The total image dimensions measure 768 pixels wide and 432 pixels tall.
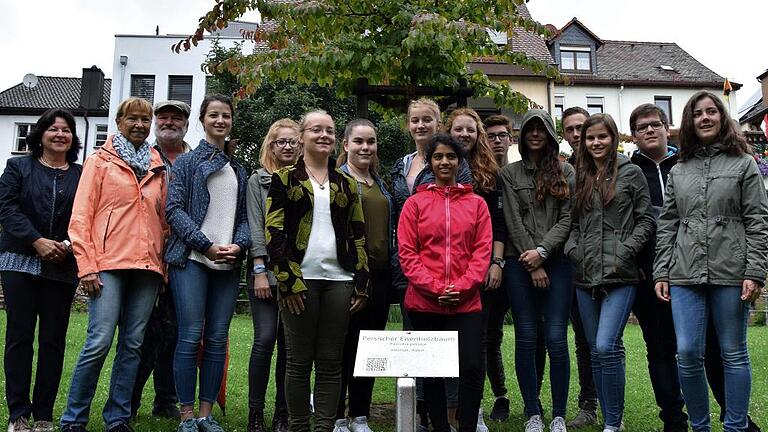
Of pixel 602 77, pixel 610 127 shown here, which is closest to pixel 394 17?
pixel 610 127

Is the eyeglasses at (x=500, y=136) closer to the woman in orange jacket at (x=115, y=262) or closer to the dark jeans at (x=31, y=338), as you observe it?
the woman in orange jacket at (x=115, y=262)

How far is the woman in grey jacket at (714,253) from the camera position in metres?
3.97

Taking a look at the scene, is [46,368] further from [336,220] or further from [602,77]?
[602,77]

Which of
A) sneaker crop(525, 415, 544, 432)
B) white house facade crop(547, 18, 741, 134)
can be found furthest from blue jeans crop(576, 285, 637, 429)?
white house facade crop(547, 18, 741, 134)

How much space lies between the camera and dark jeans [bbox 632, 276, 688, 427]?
15.3 ft

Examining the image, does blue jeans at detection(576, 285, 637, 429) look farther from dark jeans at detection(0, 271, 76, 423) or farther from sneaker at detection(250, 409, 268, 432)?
dark jeans at detection(0, 271, 76, 423)

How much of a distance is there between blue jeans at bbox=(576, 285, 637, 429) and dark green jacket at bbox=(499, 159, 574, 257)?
48cm

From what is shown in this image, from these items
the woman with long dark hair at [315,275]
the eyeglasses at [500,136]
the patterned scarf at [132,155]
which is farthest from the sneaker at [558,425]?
the patterned scarf at [132,155]

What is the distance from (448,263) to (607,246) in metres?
1.17

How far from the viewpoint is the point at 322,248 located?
4.21 metres

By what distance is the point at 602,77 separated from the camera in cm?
3231

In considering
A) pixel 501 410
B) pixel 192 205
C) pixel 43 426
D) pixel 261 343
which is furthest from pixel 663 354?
pixel 43 426

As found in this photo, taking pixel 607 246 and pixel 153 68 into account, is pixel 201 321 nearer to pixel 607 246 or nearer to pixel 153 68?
pixel 607 246

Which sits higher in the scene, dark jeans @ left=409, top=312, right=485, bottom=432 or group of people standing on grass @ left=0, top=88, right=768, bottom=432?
group of people standing on grass @ left=0, top=88, right=768, bottom=432
